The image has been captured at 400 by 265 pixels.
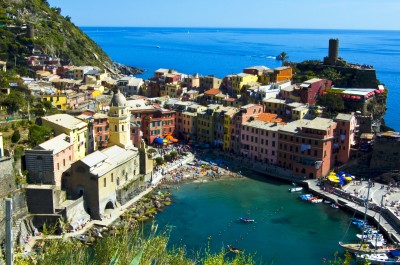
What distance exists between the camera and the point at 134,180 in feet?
119

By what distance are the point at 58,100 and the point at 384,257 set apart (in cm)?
3372

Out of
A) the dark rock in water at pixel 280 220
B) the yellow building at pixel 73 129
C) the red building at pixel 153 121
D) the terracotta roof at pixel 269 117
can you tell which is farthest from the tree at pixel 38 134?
the terracotta roof at pixel 269 117

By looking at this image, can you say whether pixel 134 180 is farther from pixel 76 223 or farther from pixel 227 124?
pixel 227 124

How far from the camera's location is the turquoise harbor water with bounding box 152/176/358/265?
29469mm

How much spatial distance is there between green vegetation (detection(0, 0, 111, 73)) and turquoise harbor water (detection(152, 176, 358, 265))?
37.9 metres

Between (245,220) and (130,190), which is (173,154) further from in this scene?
(245,220)

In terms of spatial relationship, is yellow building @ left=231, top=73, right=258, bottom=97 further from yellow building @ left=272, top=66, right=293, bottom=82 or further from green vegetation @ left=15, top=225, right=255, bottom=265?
green vegetation @ left=15, top=225, right=255, bottom=265

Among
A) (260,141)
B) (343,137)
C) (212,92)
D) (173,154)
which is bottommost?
(173,154)

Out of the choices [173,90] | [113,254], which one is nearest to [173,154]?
[173,90]

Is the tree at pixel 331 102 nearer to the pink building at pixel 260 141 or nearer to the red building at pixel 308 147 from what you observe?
the red building at pixel 308 147

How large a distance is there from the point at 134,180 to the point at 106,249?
22.2 m

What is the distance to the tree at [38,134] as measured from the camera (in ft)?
109

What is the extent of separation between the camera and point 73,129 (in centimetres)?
3472

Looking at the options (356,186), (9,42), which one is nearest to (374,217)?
(356,186)
